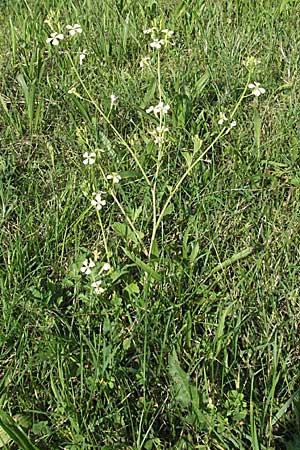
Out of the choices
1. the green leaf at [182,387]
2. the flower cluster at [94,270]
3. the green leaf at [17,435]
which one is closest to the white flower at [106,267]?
the flower cluster at [94,270]

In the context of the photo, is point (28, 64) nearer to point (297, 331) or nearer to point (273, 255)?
point (273, 255)

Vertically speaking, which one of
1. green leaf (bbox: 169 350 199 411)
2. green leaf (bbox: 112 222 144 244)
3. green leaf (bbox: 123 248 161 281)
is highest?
green leaf (bbox: 112 222 144 244)

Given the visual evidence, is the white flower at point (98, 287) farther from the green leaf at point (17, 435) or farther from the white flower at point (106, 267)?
the green leaf at point (17, 435)

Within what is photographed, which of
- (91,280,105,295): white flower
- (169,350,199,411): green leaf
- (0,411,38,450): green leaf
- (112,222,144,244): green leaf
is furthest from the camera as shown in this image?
(112,222,144,244): green leaf

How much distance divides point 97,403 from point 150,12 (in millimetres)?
1962

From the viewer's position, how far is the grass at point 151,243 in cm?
148

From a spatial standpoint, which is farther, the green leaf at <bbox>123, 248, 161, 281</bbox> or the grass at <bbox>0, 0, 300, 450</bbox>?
the green leaf at <bbox>123, 248, 161, 281</bbox>

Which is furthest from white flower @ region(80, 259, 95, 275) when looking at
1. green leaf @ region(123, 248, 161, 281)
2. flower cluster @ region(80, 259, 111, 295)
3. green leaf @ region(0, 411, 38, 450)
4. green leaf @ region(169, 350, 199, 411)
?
green leaf @ region(0, 411, 38, 450)

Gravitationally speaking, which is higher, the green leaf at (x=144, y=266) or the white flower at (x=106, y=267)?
the white flower at (x=106, y=267)

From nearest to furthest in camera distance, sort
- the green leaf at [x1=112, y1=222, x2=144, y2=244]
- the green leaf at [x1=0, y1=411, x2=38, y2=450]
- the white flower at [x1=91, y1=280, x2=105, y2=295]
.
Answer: the green leaf at [x1=0, y1=411, x2=38, y2=450] → the white flower at [x1=91, y1=280, x2=105, y2=295] → the green leaf at [x1=112, y1=222, x2=144, y2=244]

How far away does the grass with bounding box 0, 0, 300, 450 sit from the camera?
1.48 metres

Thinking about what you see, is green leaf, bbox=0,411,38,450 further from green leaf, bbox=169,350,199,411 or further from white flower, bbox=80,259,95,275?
white flower, bbox=80,259,95,275

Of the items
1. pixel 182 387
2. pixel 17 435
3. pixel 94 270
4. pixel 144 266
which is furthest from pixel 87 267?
pixel 17 435

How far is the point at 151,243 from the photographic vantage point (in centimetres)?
179
